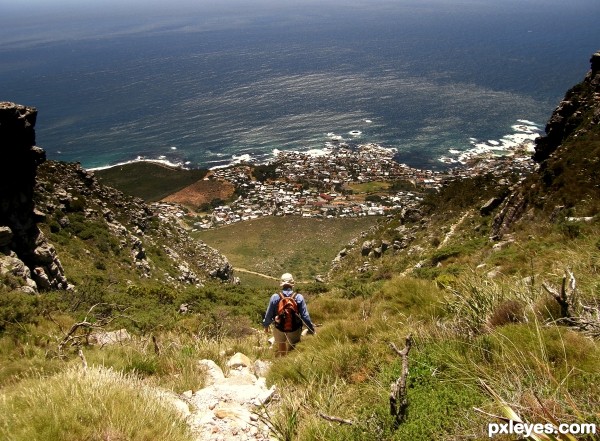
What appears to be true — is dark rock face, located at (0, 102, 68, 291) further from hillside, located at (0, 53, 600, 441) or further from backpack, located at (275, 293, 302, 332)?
backpack, located at (275, 293, 302, 332)

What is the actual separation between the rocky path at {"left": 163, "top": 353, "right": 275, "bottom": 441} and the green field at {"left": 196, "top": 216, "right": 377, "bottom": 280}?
28.4 metres

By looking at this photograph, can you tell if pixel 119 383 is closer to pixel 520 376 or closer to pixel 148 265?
pixel 520 376

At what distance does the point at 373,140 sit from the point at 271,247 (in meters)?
53.8

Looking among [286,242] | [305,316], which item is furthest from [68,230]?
[286,242]

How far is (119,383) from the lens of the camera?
4.20m

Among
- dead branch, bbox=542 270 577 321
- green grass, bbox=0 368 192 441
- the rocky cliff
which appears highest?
dead branch, bbox=542 270 577 321

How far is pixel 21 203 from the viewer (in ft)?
55.8

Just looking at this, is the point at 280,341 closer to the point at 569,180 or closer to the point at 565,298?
the point at 565,298

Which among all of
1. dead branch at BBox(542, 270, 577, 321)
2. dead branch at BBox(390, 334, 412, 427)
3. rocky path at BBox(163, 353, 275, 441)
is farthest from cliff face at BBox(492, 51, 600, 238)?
dead branch at BBox(390, 334, 412, 427)

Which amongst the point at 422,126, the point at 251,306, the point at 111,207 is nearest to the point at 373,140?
the point at 422,126

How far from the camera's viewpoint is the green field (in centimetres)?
3900

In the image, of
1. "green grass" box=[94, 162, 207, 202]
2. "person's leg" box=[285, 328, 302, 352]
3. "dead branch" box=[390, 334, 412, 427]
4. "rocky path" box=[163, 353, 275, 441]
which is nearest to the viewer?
"dead branch" box=[390, 334, 412, 427]

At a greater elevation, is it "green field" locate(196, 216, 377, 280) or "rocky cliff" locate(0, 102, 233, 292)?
"rocky cliff" locate(0, 102, 233, 292)

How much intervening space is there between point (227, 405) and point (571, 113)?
3032 cm
